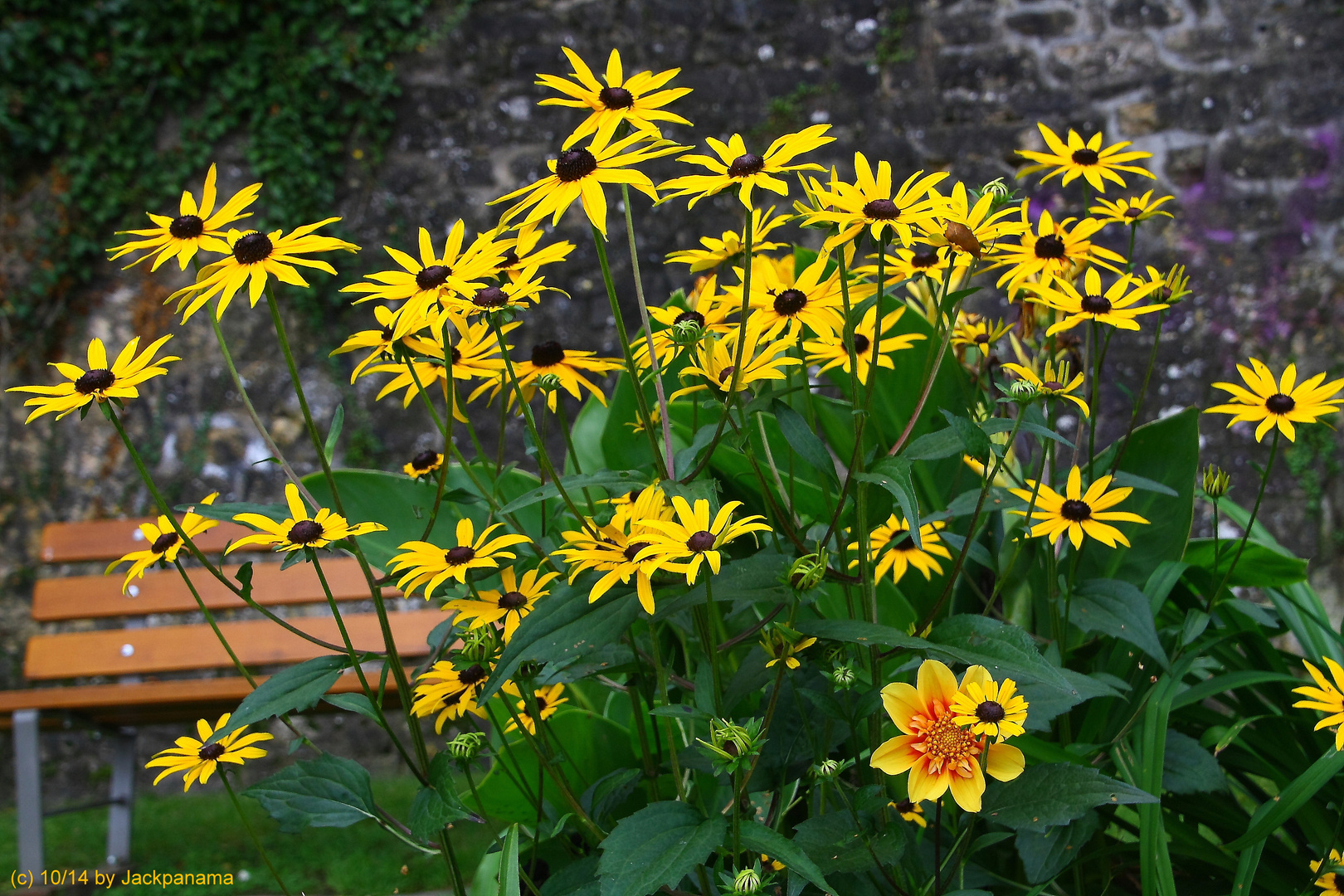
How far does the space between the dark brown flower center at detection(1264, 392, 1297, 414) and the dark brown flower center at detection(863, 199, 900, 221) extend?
1.75ft

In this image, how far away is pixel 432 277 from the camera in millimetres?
874

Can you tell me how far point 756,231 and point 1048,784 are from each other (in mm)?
591

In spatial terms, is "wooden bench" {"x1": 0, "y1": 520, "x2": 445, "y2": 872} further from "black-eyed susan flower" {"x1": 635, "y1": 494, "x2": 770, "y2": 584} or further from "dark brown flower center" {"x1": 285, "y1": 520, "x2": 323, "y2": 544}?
"black-eyed susan flower" {"x1": 635, "y1": 494, "x2": 770, "y2": 584}

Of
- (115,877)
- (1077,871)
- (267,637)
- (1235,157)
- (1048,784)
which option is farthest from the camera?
(1235,157)

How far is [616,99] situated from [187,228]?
16.7 inches

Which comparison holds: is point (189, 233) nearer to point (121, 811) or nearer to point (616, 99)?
point (616, 99)

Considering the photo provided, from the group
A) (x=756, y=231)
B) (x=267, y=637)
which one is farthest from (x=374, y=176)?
(x=756, y=231)

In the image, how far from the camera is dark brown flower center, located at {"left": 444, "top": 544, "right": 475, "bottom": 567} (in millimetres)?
890

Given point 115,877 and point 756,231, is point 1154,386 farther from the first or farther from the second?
point 115,877

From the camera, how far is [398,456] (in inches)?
143

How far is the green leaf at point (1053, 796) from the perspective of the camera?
838 mm

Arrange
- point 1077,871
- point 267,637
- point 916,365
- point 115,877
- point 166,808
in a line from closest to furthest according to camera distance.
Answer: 1. point 1077,871
2. point 916,365
3. point 115,877
4. point 267,637
5. point 166,808

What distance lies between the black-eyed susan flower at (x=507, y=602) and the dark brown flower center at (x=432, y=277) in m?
0.29

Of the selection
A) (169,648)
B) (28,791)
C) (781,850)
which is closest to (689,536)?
(781,850)
